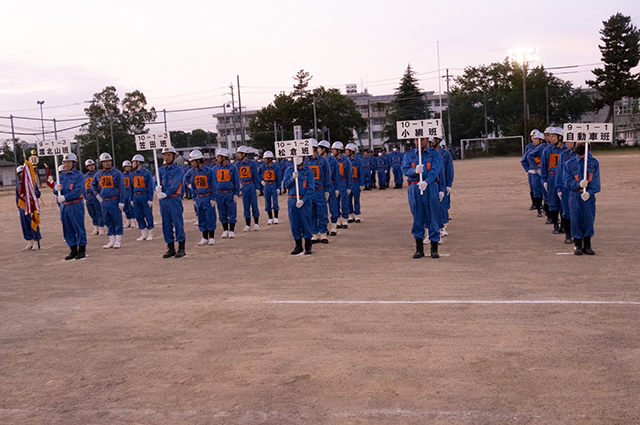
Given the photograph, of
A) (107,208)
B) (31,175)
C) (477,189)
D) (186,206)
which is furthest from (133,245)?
(477,189)

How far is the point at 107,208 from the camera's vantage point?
15242 mm

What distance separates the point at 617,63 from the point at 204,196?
195 feet

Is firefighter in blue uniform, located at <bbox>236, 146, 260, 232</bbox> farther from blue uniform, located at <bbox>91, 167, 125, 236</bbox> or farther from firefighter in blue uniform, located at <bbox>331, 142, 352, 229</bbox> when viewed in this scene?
blue uniform, located at <bbox>91, 167, 125, 236</bbox>

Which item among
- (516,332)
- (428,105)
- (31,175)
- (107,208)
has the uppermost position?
(428,105)

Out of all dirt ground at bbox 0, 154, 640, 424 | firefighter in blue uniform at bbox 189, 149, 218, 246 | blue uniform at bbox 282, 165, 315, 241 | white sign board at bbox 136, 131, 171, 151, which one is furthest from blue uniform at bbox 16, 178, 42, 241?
blue uniform at bbox 282, 165, 315, 241

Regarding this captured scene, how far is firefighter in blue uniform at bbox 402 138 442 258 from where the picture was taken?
36.0 feet

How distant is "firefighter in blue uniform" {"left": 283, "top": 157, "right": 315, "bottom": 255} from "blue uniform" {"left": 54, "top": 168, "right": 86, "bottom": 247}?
184 inches

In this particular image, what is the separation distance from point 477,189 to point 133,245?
1767cm

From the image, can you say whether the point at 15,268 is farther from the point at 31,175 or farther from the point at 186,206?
the point at 186,206

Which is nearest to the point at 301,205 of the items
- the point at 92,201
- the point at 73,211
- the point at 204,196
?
the point at 204,196

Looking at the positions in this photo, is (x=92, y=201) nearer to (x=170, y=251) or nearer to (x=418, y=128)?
(x=170, y=251)

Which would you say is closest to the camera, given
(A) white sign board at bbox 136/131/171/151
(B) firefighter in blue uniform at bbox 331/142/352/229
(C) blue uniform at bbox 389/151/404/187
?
(A) white sign board at bbox 136/131/171/151

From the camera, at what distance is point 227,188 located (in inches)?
618

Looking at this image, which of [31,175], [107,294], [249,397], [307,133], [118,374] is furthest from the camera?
[307,133]
